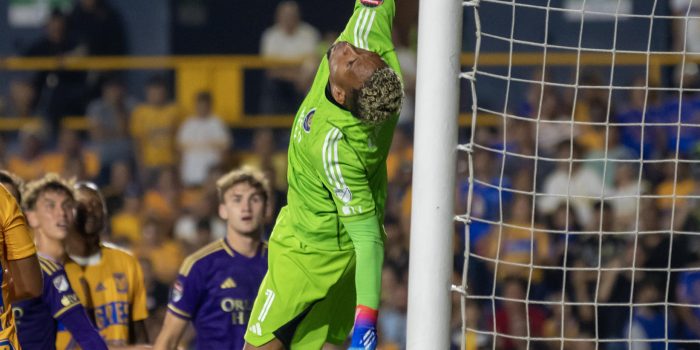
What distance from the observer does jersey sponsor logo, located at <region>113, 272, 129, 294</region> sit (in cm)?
640

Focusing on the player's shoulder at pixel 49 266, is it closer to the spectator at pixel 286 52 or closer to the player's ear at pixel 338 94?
the player's ear at pixel 338 94

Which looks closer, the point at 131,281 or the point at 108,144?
the point at 131,281

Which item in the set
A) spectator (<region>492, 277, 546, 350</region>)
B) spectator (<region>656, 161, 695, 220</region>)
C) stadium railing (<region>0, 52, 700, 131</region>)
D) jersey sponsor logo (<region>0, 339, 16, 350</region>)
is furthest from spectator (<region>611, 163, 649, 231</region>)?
jersey sponsor logo (<region>0, 339, 16, 350</region>)

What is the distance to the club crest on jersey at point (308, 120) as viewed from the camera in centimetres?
476

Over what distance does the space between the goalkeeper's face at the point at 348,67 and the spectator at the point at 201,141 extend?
22.3ft

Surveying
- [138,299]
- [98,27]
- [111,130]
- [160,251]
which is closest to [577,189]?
[160,251]

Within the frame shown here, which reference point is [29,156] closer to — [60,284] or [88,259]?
[88,259]

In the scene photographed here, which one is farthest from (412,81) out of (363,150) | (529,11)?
(363,150)

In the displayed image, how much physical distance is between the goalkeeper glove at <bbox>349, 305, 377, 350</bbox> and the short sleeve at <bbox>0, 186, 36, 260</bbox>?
48.9 inches

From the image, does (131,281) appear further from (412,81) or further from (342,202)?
(412,81)

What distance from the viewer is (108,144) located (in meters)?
11.7

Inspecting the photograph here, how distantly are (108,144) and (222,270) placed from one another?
222 inches

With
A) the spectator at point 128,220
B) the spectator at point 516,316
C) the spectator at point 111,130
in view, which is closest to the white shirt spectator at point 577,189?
the spectator at point 516,316

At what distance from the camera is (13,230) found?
A: 4.63 meters
